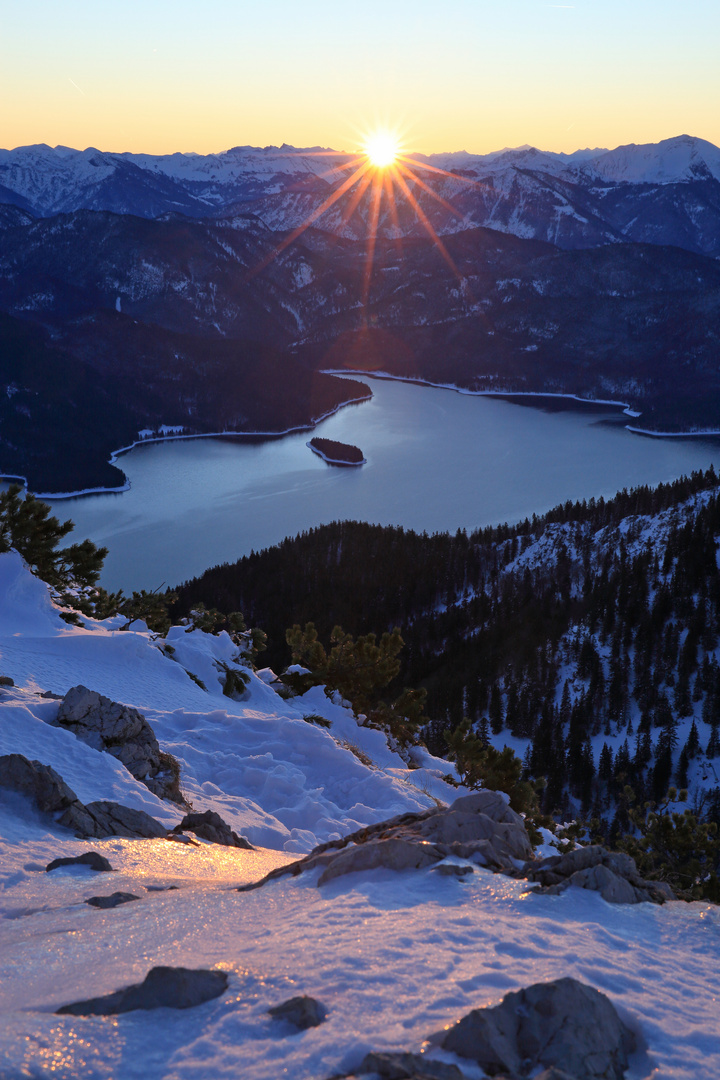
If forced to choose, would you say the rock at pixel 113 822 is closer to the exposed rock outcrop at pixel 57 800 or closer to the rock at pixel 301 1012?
the exposed rock outcrop at pixel 57 800

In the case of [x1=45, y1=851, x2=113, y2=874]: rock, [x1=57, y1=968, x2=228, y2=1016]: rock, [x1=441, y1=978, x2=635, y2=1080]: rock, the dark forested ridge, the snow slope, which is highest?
[x1=441, y1=978, x2=635, y2=1080]: rock

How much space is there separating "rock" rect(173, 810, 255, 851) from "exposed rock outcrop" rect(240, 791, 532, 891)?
12.4ft

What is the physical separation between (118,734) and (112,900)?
6.98 m

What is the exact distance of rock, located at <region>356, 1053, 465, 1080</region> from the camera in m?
6.17

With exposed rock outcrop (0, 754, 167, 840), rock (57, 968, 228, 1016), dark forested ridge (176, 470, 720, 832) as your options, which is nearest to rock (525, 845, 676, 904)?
rock (57, 968, 228, 1016)

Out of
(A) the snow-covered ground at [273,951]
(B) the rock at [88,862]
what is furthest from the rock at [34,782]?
(B) the rock at [88,862]

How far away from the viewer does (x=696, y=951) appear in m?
9.47

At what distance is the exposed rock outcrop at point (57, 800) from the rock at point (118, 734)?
2454mm

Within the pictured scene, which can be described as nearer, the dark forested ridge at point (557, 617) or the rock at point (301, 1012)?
the rock at point (301, 1012)

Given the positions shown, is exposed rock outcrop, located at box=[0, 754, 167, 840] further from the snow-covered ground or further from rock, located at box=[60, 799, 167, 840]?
the snow-covered ground

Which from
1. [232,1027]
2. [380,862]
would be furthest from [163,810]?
[232,1027]

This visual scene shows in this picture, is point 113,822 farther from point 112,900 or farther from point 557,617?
point 557,617

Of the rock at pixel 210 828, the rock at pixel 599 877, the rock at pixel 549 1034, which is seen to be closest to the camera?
the rock at pixel 549 1034

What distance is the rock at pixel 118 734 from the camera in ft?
56.4
